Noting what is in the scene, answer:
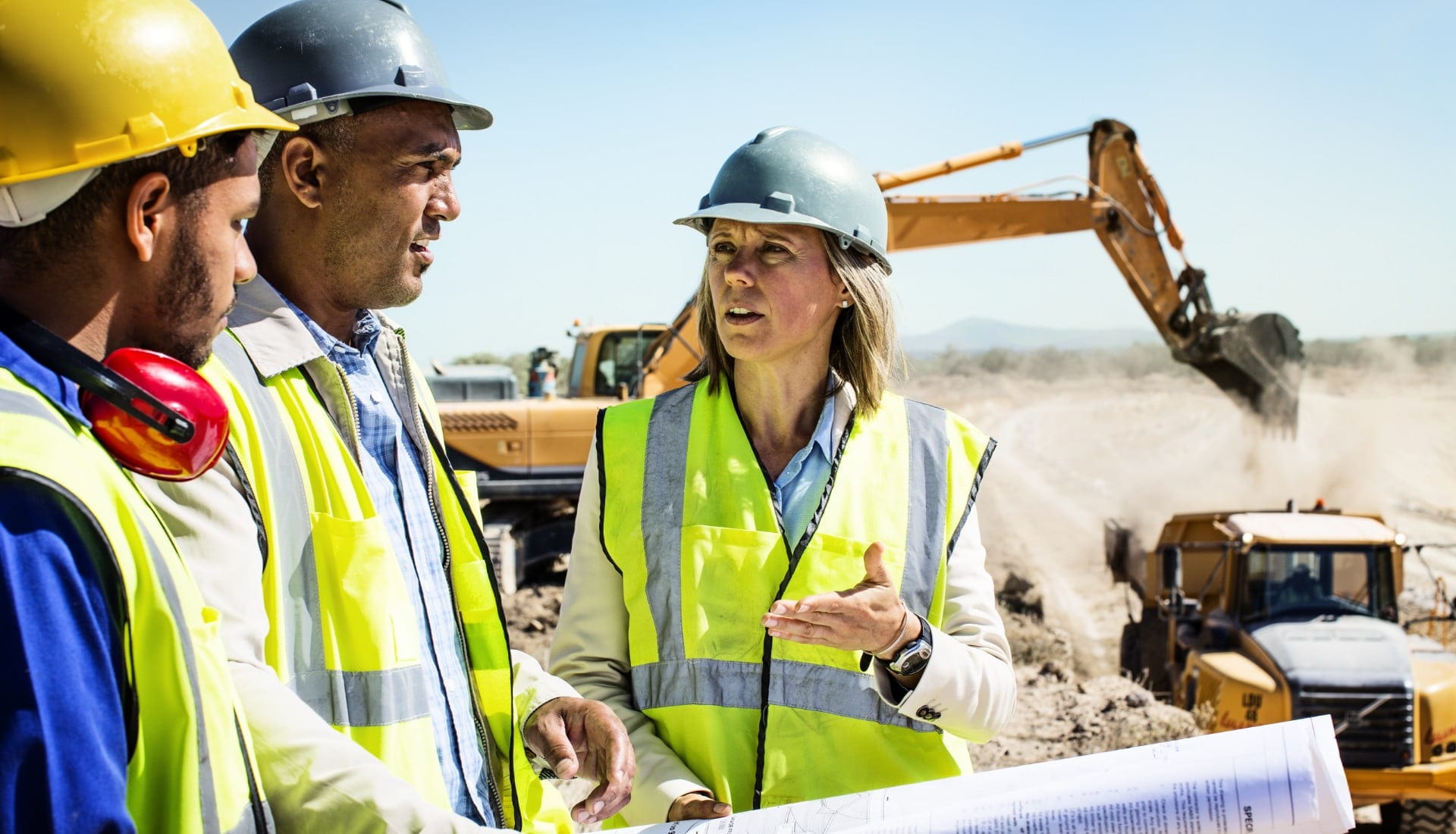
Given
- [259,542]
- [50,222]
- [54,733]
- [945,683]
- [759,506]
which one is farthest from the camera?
[759,506]

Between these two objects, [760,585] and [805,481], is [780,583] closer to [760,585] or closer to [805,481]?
[760,585]

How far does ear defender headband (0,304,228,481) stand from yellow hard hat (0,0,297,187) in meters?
0.17

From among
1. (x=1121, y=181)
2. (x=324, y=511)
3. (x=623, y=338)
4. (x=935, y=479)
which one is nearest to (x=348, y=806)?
(x=324, y=511)

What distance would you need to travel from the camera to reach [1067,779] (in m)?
1.57

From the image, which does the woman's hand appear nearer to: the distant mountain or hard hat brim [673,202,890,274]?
hard hat brim [673,202,890,274]

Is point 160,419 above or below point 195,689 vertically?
above

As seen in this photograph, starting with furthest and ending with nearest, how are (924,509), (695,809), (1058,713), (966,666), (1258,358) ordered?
(1258,358)
(1058,713)
(924,509)
(966,666)
(695,809)

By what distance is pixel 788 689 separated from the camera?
89.0 inches

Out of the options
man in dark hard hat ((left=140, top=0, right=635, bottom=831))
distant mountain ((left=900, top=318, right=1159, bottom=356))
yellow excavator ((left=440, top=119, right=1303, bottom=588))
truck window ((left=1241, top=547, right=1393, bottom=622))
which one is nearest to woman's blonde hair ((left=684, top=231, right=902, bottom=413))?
man in dark hard hat ((left=140, top=0, right=635, bottom=831))

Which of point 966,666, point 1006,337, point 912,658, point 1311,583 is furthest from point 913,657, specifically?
point 1006,337

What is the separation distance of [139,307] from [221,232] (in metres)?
0.13

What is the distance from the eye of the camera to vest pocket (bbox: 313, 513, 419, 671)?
1.70 m

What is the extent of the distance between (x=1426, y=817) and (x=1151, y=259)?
6938 mm

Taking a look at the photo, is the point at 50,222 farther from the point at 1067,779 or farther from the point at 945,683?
the point at 945,683
